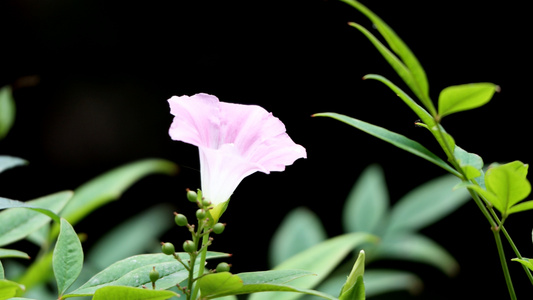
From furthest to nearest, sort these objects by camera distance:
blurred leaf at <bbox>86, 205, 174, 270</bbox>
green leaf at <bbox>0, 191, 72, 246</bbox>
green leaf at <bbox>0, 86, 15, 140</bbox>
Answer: blurred leaf at <bbox>86, 205, 174, 270</bbox> < green leaf at <bbox>0, 86, 15, 140</bbox> < green leaf at <bbox>0, 191, 72, 246</bbox>

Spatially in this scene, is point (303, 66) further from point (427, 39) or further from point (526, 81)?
point (526, 81)

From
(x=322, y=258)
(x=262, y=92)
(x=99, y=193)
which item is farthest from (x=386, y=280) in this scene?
(x=262, y=92)

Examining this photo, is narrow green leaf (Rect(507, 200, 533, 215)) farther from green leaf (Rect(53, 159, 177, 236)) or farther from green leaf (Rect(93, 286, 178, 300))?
green leaf (Rect(53, 159, 177, 236))

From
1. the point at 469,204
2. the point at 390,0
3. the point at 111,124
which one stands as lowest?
the point at 469,204

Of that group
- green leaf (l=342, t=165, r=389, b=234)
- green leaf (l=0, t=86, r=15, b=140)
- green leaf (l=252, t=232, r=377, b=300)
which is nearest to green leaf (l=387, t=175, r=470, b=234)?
green leaf (l=342, t=165, r=389, b=234)

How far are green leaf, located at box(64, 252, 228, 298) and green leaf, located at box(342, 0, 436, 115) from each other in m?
0.15

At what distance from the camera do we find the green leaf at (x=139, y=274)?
366mm

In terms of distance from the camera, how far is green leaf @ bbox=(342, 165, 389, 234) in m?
0.92

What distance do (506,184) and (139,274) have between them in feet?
0.71

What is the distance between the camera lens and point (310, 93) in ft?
6.40

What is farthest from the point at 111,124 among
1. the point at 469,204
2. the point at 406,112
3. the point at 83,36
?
the point at 469,204

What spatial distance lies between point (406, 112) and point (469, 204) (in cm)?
35

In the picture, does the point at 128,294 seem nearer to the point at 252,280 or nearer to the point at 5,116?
the point at 252,280

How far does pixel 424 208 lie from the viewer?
3.16ft
